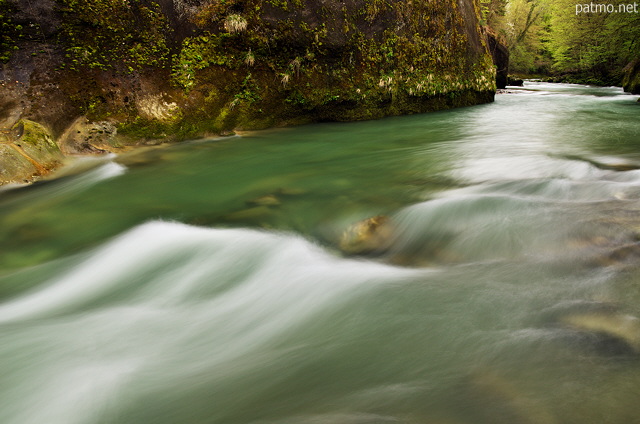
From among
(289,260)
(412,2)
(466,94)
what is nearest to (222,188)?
(289,260)

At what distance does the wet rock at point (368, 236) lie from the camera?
3.39 m

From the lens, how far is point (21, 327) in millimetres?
2617

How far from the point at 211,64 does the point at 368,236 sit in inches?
247

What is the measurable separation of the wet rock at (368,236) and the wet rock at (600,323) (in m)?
1.45

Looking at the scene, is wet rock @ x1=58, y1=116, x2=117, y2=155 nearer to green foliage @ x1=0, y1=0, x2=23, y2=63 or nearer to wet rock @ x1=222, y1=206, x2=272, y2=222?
green foliage @ x1=0, y1=0, x2=23, y2=63

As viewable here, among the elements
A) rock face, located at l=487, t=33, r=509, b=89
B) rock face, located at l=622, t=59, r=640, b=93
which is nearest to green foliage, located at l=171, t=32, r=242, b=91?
rock face, located at l=487, t=33, r=509, b=89

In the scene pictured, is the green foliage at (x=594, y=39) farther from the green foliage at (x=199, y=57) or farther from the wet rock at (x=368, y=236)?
the wet rock at (x=368, y=236)

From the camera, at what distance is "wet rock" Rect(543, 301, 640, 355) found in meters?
1.85

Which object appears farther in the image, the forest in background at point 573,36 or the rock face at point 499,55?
the forest in background at point 573,36

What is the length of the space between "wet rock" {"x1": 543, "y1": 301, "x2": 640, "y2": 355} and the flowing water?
0.04ft

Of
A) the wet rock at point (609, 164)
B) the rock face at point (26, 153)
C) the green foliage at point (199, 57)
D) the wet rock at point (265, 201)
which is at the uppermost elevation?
the green foliage at point (199, 57)

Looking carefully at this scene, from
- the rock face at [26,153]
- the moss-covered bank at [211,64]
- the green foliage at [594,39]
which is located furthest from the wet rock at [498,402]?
the green foliage at [594,39]

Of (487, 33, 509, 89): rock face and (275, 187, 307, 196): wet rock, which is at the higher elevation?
(487, 33, 509, 89): rock face

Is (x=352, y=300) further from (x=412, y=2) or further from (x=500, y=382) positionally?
(x=412, y=2)
